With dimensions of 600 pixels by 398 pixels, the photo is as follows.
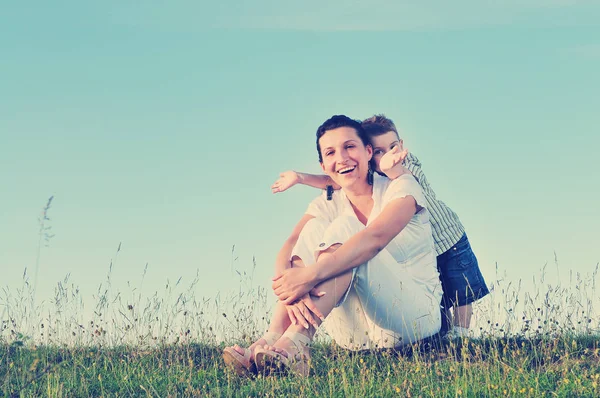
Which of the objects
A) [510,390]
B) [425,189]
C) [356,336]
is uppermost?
[425,189]

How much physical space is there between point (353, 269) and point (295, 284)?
1.51ft

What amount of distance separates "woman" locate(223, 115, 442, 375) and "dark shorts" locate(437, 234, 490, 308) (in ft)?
2.87

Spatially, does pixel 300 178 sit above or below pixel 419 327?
above

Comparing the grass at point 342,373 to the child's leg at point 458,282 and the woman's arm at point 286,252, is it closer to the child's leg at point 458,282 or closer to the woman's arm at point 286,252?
the child's leg at point 458,282

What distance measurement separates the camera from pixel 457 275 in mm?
6957

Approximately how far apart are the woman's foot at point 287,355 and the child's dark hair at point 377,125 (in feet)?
7.59

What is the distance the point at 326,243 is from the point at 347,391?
115cm

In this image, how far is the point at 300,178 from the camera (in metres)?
6.72

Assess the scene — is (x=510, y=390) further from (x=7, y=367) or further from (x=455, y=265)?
(x=7, y=367)

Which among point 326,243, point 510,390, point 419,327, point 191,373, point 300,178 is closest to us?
point 510,390

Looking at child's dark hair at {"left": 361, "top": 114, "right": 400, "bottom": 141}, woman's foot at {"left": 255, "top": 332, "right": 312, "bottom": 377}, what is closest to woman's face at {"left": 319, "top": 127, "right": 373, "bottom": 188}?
child's dark hair at {"left": 361, "top": 114, "right": 400, "bottom": 141}

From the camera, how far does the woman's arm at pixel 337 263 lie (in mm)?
5031

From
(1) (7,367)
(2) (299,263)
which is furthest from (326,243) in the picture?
(1) (7,367)

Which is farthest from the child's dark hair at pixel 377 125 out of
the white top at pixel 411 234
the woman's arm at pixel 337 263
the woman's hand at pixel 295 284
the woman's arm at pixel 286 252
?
the woman's hand at pixel 295 284
